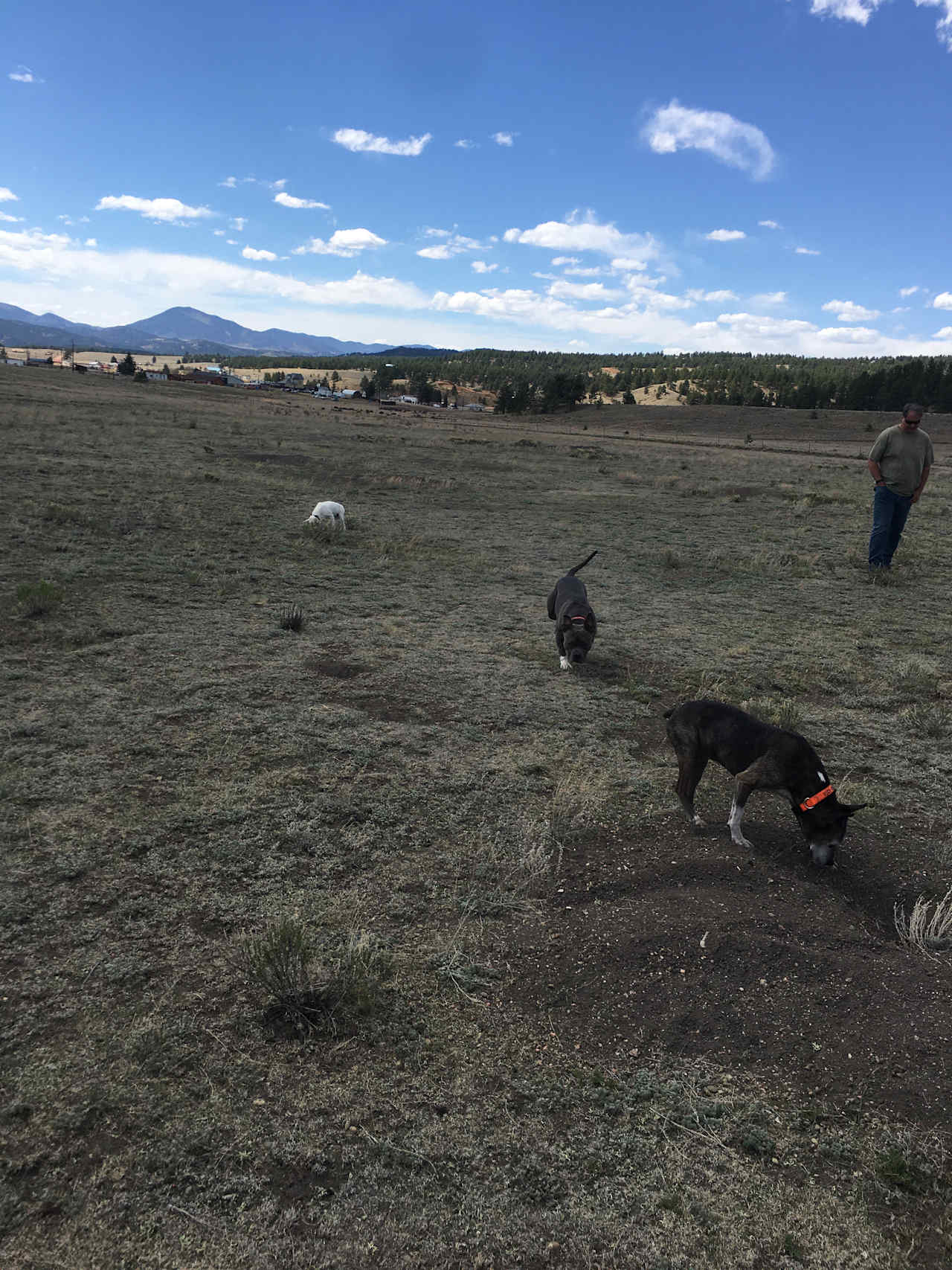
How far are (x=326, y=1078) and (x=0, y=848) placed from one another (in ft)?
7.80

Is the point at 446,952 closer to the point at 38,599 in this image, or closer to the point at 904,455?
the point at 38,599

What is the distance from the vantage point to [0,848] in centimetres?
392

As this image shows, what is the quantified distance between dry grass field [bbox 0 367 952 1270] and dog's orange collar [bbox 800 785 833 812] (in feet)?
1.31

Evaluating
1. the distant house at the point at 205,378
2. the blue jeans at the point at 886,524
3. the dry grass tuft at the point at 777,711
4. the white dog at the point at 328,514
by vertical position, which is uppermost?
the distant house at the point at 205,378

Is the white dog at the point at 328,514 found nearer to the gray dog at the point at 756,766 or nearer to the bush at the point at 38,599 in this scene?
the bush at the point at 38,599

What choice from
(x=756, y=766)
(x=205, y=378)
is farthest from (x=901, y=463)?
(x=205, y=378)

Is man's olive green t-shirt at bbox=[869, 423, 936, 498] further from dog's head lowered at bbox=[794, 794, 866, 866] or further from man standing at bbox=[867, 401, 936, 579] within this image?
dog's head lowered at bbox=[794, 794, 866, 866]

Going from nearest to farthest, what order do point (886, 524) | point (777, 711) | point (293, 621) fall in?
point (777, 711) < point (293, 621) < point (886, 524)

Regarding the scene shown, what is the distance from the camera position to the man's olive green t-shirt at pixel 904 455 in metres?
11.2

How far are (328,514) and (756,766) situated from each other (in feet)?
35.4

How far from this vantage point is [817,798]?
4.18 metres

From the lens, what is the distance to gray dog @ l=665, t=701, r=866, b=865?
422 centimetres

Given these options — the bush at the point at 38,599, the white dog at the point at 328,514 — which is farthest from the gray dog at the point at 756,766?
the white dog at the point at 328,514

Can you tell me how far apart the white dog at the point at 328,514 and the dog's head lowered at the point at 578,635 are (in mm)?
7247
